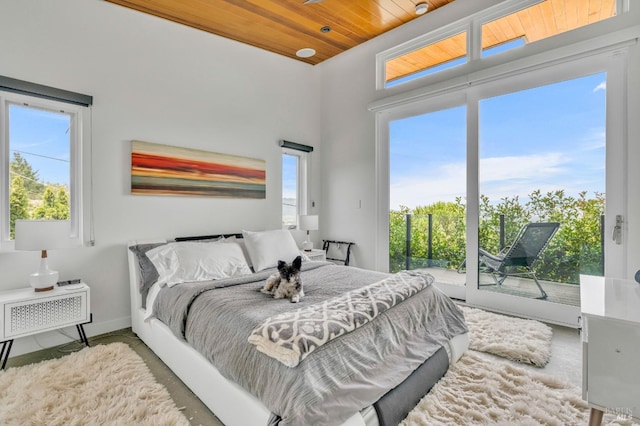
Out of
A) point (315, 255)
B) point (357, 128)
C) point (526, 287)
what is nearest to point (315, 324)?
point (315, 255)

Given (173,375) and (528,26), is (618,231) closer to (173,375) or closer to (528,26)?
(528,26)

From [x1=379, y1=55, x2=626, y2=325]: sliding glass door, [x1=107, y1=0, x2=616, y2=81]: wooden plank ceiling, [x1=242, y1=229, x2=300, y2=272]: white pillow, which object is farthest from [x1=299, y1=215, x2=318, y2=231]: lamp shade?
[x1=107, y1=0, x2=616, y2=81]: wooden plank ceiling

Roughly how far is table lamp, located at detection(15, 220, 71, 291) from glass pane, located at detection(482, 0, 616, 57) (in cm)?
418

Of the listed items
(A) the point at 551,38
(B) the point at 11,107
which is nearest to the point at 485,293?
(A) the point at 551,38

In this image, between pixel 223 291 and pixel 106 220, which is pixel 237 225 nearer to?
pixel 106 220

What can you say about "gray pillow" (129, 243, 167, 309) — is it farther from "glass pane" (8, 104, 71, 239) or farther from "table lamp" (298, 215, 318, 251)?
"table lamp" (298, 215, 318, 251)

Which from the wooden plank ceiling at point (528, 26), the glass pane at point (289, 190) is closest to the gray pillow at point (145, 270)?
the glass pane at point (289, 190)

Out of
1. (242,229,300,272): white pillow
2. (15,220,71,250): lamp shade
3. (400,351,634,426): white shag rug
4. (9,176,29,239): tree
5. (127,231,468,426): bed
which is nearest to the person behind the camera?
(127,231,468,426): bed

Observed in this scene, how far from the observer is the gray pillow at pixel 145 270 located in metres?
2.60

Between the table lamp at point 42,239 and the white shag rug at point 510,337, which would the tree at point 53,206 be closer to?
the table lamp at point 42,239

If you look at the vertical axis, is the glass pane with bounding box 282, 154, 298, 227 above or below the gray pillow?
above

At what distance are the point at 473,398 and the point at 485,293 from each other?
1.73m

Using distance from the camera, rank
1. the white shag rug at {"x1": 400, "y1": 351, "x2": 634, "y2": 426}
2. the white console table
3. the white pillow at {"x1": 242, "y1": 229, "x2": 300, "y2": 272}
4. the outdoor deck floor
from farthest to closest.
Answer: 1. the white pillow at {"x1": 242, "y1": 229, "x2": 300, "y2": 272}
2. the outdoor deck floor
3. the white shag rug at {"x1": 400, "y1": 351, "x2": 634, "y2": 426}
4. the white console table

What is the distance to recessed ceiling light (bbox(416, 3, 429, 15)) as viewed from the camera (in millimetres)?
3307
